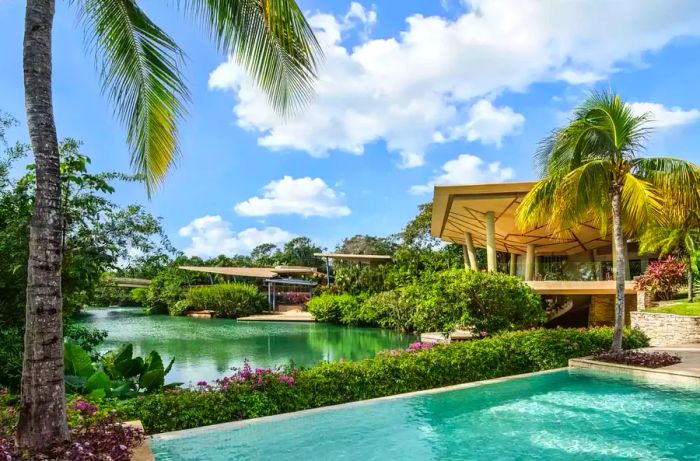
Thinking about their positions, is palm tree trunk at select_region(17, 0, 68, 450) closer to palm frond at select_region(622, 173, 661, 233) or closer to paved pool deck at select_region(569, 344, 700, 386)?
paved pool deck at select_region(569, 344, 700, 386)

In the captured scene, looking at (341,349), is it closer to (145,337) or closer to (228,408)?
(145,337)

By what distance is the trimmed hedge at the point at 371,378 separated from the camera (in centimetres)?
681

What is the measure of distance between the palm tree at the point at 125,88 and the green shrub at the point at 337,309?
946 inches

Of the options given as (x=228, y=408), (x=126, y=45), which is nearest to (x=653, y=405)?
(x=228, y=408)

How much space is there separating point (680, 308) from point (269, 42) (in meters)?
16.0

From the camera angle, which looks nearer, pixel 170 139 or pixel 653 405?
pixel 170 139

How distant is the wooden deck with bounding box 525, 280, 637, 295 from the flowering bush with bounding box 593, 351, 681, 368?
7759 mm

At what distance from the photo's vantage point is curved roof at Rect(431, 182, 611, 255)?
1839 cm

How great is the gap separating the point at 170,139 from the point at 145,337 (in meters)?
21.1

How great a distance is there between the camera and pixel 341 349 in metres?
19.6

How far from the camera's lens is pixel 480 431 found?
6996 mm

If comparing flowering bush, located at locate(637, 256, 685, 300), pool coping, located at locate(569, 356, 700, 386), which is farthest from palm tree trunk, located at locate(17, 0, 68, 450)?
flowering bush, located at locate(637, 256, 685, 300)

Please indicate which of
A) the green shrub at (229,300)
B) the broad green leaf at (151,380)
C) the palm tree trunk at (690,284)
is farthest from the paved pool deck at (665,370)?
the green shrub at (229,300)

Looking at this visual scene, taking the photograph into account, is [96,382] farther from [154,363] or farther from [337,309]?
[337,309]
